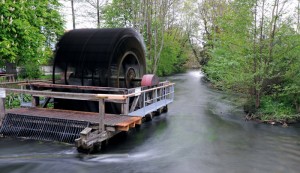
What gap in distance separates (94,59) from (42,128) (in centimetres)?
294

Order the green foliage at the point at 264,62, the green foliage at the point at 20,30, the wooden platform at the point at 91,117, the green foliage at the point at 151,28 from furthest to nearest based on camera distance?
the green foliage at the point at 151,28 < the green foliage at the point at 264,62 < the green foliage at the point at 20,30 < the wooden platform at the point at 91,117

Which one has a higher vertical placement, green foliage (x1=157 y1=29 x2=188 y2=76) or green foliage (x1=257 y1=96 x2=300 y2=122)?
green foliage (x1=157 y1=29 x2=188 y2=76)

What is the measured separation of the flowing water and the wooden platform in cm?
68

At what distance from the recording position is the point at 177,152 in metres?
7.01

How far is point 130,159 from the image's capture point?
6.40 m

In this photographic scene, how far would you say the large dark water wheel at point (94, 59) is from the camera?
29.1 feet

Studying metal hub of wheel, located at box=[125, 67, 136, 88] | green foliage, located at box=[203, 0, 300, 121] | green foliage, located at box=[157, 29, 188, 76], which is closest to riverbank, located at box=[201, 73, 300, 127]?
green foliage, located at box=[203, 0, 300, 121]

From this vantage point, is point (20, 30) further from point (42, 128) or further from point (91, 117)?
point (91, 117)

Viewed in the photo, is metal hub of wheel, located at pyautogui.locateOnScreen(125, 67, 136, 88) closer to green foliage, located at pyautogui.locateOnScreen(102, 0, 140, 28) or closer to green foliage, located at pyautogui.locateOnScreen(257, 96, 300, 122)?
green foliage, located at pyautogui.locateOnScreen(257, 96, 300, 122)

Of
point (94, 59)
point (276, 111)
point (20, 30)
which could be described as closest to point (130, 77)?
point (94, 59)

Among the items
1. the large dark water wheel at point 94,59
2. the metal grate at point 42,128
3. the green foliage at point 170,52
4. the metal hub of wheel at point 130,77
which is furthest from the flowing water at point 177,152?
the green foliage at point 170,52

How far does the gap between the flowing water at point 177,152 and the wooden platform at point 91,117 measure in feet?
2.24

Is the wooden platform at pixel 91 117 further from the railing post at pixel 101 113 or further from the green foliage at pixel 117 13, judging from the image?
the green foliage at pixel 117 13

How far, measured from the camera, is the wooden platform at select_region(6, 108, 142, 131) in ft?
20.8
